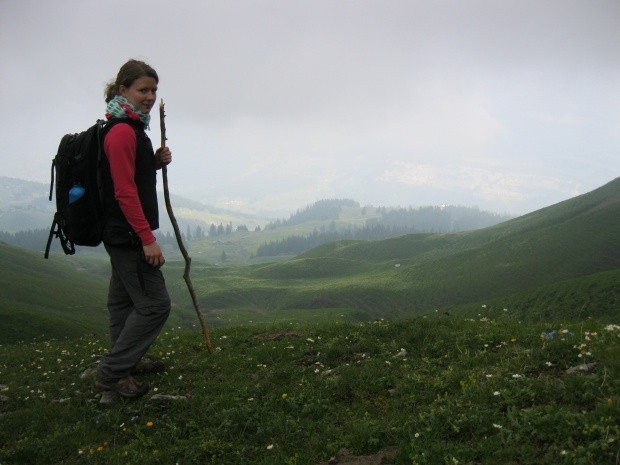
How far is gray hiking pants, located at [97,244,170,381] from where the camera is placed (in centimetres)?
895

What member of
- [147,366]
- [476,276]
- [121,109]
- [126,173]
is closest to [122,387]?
[147,366]

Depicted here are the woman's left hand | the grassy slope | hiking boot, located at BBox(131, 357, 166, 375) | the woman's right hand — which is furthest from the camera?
the grassy slope

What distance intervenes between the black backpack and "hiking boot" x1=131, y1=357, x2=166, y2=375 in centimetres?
384

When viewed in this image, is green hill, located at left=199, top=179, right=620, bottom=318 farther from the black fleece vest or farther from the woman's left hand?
the black fleece vest

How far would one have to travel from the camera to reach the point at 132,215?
8.40 meters

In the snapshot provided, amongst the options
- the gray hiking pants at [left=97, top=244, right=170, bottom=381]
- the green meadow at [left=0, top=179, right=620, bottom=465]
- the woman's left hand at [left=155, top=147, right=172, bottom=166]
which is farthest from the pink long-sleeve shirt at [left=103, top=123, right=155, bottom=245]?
the green meadow at [left=0, top=179, right=620, bottom=465]

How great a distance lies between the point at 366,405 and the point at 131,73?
7680 millimetres

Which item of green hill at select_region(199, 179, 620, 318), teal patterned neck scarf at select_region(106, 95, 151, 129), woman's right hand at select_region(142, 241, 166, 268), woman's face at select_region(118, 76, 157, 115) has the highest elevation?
woman's face at select_region(118, 76, 157, 115)

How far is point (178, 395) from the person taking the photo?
9734 mm

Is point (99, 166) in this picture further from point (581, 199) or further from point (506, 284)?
point (581, 199)

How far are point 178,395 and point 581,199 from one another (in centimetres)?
22187

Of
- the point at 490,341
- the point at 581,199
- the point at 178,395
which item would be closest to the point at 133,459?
the point at 178,395

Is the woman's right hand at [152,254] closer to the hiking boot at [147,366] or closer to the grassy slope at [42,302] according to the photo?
the hiking boot at [147,366]

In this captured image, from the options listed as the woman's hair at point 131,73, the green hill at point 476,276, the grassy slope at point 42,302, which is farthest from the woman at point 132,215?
the green hill at point 476,276
